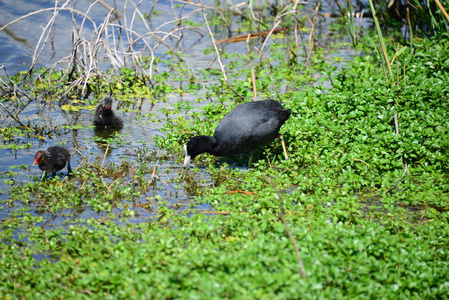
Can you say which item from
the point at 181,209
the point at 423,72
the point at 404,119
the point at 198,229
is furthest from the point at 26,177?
the point at 423,72

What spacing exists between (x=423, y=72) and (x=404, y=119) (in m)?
1.57

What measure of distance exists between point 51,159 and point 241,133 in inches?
85.8

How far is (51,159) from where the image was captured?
561cm

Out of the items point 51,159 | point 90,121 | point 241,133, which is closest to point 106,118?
point 90,121

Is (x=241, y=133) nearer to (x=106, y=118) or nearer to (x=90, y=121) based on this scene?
(x=106, y=118)

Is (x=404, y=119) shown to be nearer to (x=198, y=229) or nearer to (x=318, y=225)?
(x=318, y=225)

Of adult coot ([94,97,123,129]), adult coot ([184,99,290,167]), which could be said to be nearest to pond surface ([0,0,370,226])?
adult coot ([94,97,123,129])

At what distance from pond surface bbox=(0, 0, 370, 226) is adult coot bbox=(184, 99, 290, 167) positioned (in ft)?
1.10

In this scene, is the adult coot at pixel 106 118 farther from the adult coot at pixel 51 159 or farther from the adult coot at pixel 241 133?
Result: the adult coot at pixel 241 133

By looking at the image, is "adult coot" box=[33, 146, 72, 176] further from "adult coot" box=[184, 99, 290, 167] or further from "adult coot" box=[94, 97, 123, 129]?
"adult coot" box=[94, 97, 123, 129]

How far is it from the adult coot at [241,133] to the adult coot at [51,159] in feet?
4.58

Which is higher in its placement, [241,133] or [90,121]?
[241,133]

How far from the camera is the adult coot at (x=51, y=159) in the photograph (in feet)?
18.2

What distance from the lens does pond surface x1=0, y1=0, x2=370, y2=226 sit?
5340 millimetres
